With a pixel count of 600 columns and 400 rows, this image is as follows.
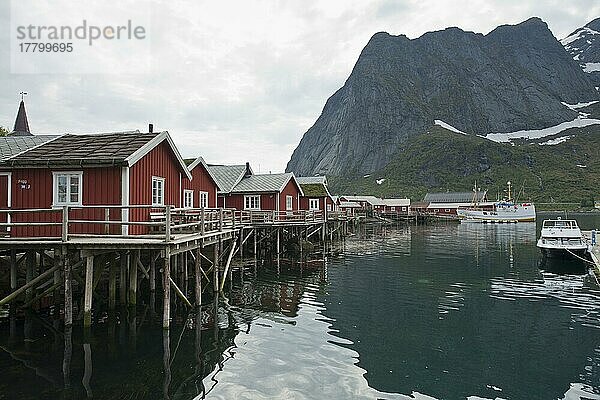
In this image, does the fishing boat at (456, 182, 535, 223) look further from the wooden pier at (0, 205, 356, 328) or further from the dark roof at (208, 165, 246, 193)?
the wooden pier at (0, 205, 356, 328)

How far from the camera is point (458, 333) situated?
17047 mm

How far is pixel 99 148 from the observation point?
18.8 meters

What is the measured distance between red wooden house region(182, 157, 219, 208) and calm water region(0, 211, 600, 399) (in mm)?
7108

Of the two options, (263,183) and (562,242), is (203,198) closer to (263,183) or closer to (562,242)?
(263,183)

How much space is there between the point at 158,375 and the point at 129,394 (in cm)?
135

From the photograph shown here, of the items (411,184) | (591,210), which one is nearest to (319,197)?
(591,210)

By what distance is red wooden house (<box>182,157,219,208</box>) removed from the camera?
29.6 m

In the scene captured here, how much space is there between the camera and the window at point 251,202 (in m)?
41.2

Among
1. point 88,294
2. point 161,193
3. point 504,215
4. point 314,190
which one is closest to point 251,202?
point 314,190

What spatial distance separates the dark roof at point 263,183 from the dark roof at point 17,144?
20742 millimetres

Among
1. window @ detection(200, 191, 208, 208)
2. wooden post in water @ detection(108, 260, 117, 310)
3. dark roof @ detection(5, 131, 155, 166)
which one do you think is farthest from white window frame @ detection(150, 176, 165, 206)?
window @ detection(200, 191, 208, 208)

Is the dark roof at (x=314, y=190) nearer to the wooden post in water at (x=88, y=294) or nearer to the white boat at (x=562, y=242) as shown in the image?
the white boat at (x=562, y=242)

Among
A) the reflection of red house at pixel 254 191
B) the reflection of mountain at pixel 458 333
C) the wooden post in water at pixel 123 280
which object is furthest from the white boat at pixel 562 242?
the wooden post in water at pixel 123 280

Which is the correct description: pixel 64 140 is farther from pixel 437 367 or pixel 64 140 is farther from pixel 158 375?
pixel 437 367
